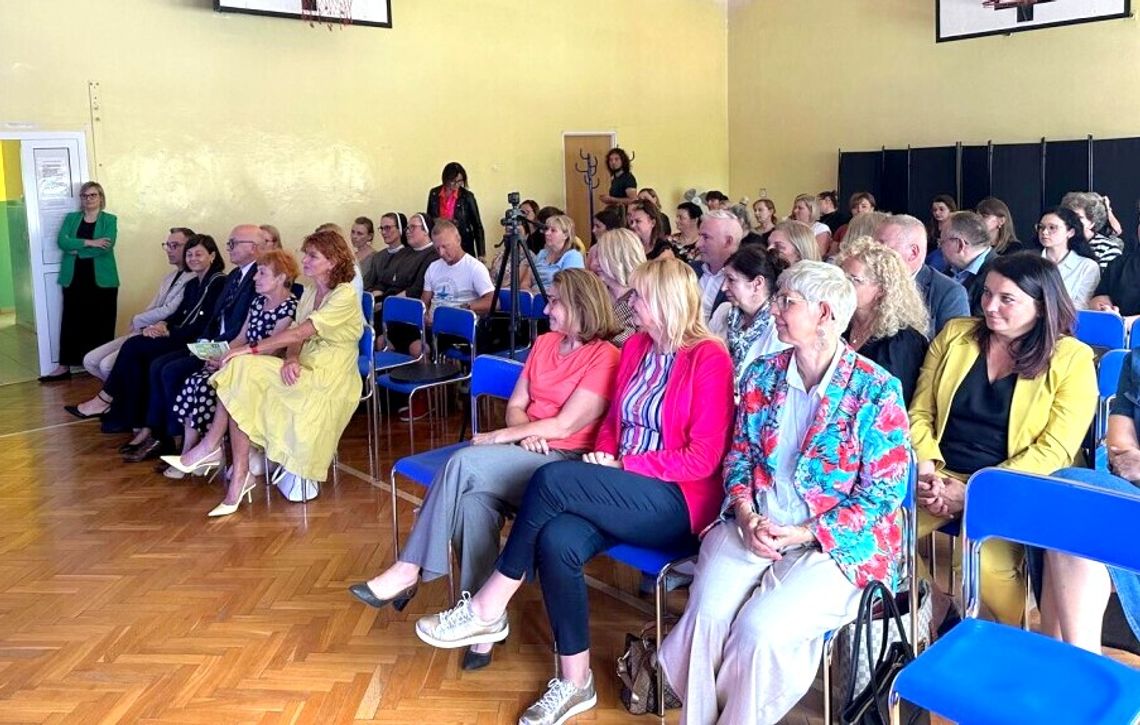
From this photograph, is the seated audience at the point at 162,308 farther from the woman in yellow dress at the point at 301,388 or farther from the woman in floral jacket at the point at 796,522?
the woman in floral jacket at the point at 796,522

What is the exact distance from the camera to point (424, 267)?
6.99 meters

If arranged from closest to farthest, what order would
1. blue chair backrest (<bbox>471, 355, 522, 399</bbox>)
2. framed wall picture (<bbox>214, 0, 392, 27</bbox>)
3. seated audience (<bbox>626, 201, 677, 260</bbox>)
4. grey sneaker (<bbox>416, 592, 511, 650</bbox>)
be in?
grey sneaker (<bbox>416, 592, 511, 650</bbox>), blue chair backrest (<bbox>471, 355, 522, 399</bbox>), seated audience (<bbox>626, 201, 677, 260</bbox>), framed wall picture (<bbox>214, 0, 392, 27</bbox>)

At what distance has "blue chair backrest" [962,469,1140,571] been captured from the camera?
201 cm

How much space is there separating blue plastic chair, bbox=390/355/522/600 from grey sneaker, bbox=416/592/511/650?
0.50m

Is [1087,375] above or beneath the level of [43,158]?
beneath

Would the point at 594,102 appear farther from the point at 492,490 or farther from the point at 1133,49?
the point at 492,490

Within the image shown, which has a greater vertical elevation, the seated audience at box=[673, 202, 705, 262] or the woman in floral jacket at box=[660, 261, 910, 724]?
the seated audience at box=[673, 202, 705, 262]

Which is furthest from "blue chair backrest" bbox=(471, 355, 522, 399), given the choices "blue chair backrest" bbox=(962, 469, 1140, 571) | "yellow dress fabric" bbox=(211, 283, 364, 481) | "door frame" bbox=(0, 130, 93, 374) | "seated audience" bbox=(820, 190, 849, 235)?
"seated audience" bbox=(820, 190, 849, 235)

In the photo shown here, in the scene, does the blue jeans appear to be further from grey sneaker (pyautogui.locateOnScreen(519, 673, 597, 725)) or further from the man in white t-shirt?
the man in white t-shirt

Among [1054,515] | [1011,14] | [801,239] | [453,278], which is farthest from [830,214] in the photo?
[1054,515]

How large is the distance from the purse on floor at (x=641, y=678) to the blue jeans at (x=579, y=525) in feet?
0.51

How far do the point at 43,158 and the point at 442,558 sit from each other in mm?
6195

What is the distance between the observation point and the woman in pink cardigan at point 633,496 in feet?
8.83

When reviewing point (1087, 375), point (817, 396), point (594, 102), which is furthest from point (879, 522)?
point (594, 102)
